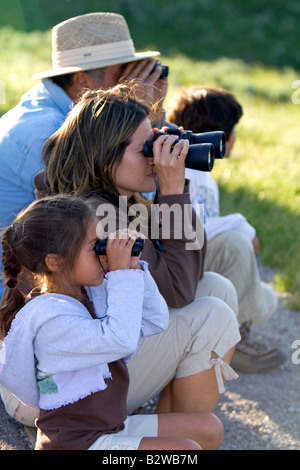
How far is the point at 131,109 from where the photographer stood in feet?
8.09

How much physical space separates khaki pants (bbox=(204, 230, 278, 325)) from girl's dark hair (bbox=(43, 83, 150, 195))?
1025 mm

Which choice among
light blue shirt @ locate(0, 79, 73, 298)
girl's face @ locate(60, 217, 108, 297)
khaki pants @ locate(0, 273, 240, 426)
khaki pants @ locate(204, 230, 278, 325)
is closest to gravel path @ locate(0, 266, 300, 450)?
khaki pants @ locate(0, 273, 240, 426)

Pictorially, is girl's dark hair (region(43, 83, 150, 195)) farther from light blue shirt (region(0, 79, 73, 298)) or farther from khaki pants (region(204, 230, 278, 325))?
khaki pants (region(204, 230, 278, 325))

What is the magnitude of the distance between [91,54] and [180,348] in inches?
59.1

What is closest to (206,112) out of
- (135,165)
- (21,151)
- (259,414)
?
(21,151)

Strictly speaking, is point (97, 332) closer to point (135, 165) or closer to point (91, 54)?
point (135, 165)

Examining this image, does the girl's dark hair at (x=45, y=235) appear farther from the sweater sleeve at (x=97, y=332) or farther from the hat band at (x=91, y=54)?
the hat band at (x=91, y=54)

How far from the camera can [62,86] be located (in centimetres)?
319

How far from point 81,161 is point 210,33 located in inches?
967

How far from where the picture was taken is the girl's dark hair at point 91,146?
2406mm

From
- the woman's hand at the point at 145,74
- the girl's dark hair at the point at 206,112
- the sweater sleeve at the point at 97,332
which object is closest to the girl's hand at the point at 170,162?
the sweater sleeve at the point at 97,332

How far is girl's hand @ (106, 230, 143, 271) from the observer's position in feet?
6.55
